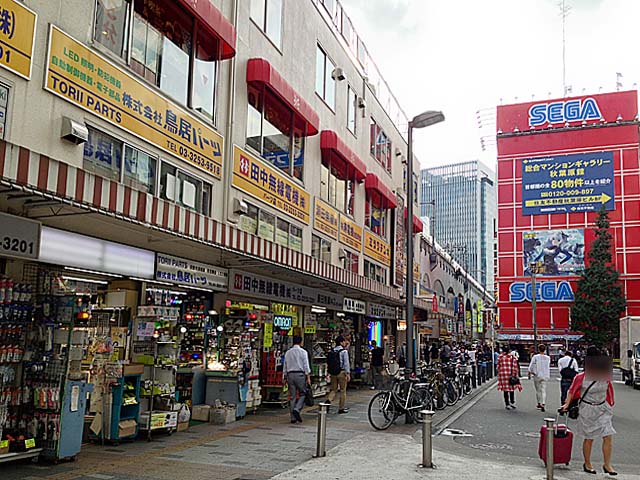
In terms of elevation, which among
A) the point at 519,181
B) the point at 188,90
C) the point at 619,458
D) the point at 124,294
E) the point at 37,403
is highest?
the point at 519,181

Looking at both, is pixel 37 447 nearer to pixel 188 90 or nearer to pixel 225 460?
pixel 225 460

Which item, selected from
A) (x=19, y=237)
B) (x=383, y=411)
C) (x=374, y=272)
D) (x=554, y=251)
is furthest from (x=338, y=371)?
(x=554, y=251)

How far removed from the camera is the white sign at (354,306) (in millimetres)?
20672

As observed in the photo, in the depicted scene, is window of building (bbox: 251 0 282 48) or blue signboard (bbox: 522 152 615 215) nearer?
window of building (bbox: 251 0 282 48)

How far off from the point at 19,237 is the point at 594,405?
8282 mm

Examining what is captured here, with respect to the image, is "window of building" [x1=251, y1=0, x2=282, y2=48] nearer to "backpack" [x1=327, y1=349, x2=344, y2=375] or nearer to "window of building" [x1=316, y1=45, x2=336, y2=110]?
"window of building" [x1=316, y1=45, x2=336, y2=110]

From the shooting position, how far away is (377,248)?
26.7 meters

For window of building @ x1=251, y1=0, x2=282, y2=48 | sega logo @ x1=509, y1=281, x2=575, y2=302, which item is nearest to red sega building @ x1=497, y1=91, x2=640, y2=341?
sega logo @ x1=509, y1=281, x2=575, y2=302

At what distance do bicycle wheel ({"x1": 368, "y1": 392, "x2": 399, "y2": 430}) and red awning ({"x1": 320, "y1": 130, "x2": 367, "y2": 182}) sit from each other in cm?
936

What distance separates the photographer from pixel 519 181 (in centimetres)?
5588

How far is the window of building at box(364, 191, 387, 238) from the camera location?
25.7 m

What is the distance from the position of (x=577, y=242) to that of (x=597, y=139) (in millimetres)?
8753

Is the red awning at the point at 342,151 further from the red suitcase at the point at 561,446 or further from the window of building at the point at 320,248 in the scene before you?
the red suitcase at the point at 561,446

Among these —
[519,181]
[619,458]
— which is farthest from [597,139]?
[619,458]
